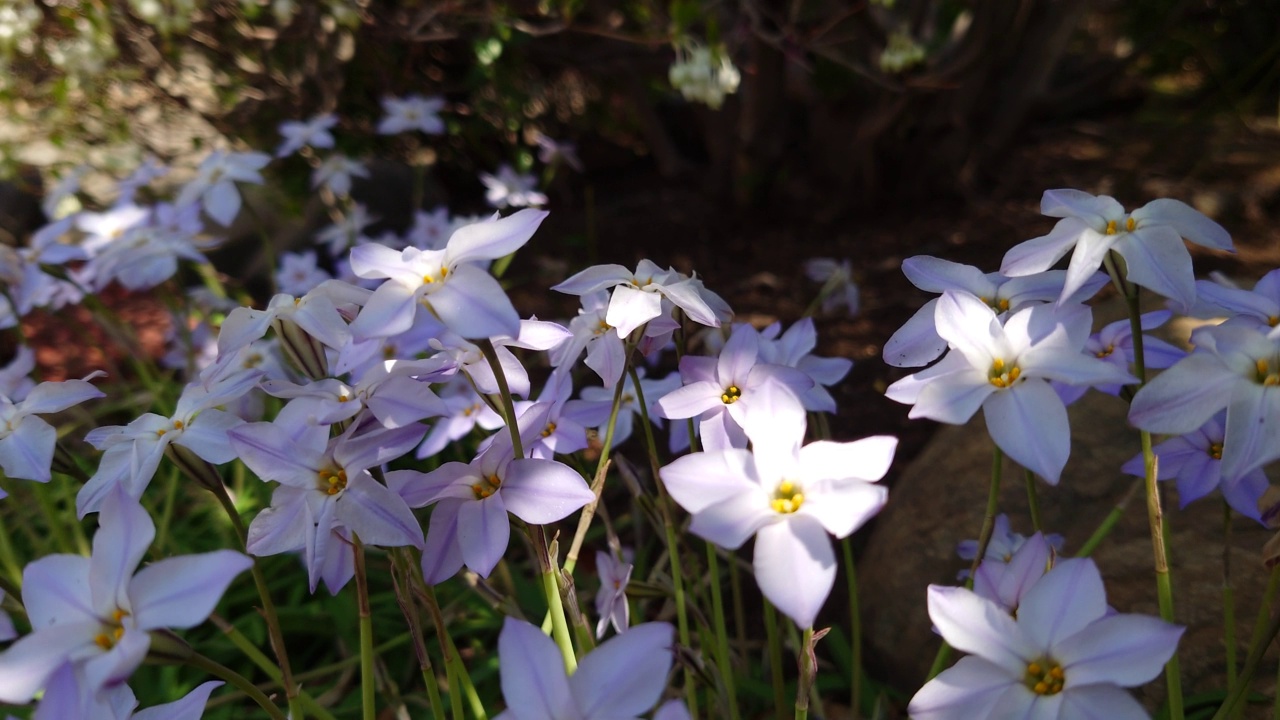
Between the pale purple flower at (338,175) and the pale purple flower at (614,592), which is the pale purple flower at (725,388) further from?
the pale purple flower at (338,175)

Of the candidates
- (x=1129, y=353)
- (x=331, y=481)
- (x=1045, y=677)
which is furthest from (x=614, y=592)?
(x=1129, y=353)

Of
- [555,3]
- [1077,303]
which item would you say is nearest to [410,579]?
[1077,303]

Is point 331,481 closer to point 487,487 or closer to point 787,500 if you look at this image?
point 487,487

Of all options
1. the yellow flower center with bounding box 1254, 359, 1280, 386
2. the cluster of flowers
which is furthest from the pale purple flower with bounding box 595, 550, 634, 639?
the yellow flower center with bounding box 1254, 359, 1280, 386

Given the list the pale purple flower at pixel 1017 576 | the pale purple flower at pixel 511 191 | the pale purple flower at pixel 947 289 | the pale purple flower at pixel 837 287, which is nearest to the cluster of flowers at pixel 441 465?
the pale purple flower at pixel 947 289

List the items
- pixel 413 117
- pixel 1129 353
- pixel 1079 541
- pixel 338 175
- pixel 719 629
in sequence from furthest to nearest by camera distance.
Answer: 1. pixel 413 117
2. pixel 338 175
3. pixel 1079 541
4. pixel 719 629
5. pixel 1129 353

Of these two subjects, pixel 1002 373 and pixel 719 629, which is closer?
pixel 1002 373

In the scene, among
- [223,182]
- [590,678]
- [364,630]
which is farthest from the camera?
[223,182]
